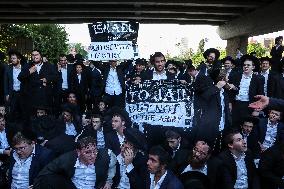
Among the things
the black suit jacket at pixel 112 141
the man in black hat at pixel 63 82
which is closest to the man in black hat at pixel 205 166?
the black suit jacket at pixel 112 141

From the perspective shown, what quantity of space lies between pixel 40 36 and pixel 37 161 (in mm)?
26839

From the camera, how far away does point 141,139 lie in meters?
5.87

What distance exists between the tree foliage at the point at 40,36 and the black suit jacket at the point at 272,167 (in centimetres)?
2206

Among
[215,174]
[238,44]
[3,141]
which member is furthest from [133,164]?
[238,44]

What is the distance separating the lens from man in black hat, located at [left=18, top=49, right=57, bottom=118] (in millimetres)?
9148

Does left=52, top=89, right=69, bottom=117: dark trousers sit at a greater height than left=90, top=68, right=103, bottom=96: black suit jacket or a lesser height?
lesser

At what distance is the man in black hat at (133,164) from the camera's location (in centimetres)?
567

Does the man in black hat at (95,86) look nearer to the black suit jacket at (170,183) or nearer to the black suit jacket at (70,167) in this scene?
the black suit jacket at (70,167)

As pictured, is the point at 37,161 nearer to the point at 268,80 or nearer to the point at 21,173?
the point at 21,173

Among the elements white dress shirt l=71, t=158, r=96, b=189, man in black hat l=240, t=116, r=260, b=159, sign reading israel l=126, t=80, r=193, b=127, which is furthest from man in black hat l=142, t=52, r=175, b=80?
white dress shirt l=71, t=158, r=96, b=189

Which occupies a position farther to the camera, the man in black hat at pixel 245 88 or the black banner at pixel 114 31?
the man in black hat at pixel 245 88

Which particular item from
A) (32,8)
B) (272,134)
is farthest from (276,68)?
(32,8)

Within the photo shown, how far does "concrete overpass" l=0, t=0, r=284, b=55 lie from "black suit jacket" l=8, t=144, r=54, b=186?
13793mm

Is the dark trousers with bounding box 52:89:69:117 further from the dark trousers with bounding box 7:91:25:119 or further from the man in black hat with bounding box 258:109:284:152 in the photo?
the man in black hat with bounding box 258:109:284:152
